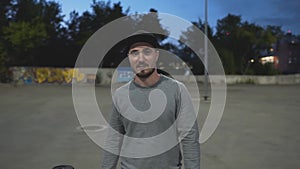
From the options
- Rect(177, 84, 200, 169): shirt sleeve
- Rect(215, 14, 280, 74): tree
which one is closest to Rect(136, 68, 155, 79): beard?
Rect(177, 84, 200, 169): shirt sleeve

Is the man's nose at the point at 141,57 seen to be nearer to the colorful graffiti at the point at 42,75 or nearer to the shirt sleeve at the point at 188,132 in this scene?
the shirt sleeve at the point at 188,132

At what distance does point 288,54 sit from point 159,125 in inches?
2889

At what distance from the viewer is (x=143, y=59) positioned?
1.82 meters

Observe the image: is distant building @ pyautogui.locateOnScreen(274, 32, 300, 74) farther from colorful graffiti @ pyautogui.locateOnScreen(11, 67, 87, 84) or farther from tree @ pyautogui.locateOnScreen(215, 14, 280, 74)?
colorful graffiti @ pyautogui.locateOnScreen(11, 67, 87, 84)

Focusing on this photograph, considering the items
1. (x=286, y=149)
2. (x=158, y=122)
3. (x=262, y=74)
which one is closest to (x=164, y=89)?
(x=158, y=122)

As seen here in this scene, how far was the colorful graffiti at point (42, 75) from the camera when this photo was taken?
27.4m

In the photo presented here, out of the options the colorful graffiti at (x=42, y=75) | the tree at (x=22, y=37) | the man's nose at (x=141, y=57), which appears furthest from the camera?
the tree at (x=22, y=37)

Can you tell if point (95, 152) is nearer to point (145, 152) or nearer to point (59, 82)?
point (145, 152)

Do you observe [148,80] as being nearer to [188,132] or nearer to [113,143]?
[188,132]

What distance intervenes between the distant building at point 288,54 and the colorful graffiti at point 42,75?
53757mm

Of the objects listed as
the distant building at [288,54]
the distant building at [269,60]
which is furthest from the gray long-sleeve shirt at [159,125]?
the distant building at [288,54]

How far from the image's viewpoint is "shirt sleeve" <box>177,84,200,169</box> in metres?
1.84

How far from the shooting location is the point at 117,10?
40.5 m

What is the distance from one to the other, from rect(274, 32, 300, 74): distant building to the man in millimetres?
71513
